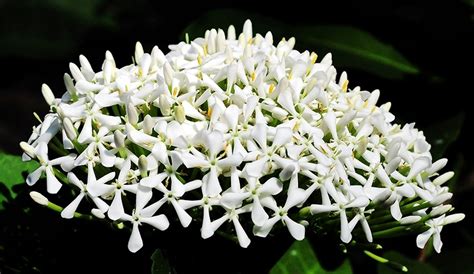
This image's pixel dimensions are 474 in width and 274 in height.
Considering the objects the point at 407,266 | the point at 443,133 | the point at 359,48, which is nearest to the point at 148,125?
the point at 407,266

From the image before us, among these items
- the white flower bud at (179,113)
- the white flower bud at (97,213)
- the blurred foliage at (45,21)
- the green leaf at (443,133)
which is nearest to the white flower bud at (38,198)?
the white flower bud at (97,213)

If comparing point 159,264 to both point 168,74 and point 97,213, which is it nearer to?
point 97,213

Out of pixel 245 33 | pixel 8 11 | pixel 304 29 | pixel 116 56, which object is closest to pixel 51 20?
pixel 8 11

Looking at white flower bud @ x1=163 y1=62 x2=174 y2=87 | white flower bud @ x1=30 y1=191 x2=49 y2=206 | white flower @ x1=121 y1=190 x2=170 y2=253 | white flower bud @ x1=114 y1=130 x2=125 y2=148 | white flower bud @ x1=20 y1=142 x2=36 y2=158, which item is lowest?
white flower bud @ x1=30 y1=191 x2=49 y2=206

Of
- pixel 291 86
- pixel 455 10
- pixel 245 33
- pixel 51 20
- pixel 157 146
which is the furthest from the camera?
pixel 51 20

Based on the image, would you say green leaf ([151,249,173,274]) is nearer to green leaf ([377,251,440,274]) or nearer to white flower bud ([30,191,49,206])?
white flower bud ([30,191,49,206])

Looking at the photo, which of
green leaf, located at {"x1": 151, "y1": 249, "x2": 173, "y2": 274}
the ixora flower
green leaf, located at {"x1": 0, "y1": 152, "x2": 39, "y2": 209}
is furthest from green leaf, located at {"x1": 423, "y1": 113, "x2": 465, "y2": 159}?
green leaf, located at {"x1": 0, "y1": 152, "x2": 39, "y2": 209}

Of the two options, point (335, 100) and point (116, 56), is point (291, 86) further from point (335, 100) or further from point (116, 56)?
point (116, 56)
